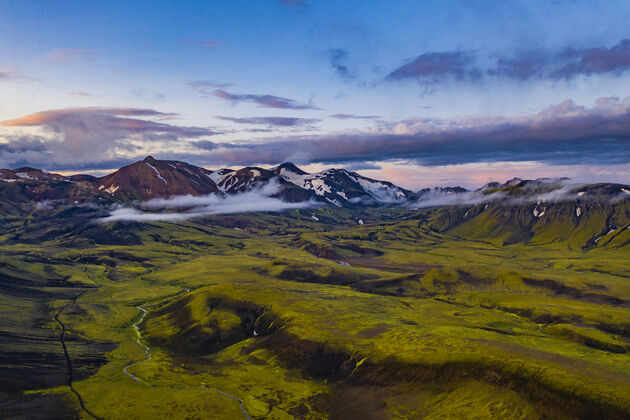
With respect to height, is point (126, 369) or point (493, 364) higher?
point (493, 364)

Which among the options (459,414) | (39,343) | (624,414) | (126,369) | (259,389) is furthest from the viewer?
(39,343)

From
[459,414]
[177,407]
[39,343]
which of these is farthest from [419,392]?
[39,343]

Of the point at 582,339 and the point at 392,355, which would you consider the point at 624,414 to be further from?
the point at 582,339

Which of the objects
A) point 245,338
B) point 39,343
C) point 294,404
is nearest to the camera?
point 294,404

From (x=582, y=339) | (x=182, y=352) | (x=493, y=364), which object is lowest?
(x=182, y=352)

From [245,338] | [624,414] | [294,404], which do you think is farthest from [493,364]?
[245,338]

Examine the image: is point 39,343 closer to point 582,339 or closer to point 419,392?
point 419,392

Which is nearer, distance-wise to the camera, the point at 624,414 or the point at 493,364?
the point at 624,414

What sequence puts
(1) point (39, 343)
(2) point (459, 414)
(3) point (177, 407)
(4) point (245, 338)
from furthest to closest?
1. (4) point (245, 338)
2. (1) point (39, 343)
3. (3) point (177, 407)
4. (2) point (459, 414)

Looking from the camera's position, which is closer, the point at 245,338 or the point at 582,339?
the point at 582,339
